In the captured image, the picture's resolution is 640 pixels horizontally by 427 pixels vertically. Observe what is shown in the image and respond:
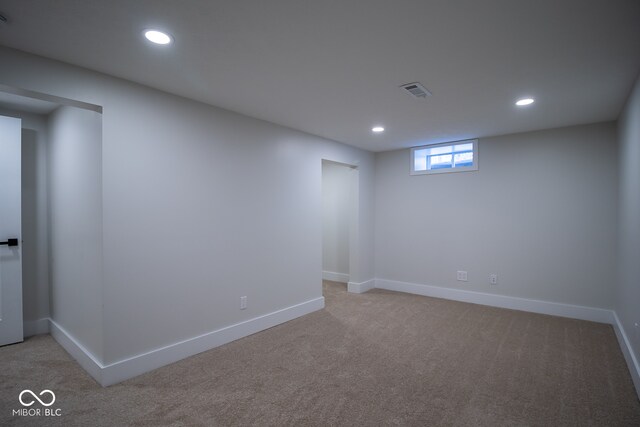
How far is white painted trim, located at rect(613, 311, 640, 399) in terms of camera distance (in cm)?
238

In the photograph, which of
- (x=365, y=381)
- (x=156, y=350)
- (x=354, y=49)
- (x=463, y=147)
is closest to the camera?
(x=354, y=49)

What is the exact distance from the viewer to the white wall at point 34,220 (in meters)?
3.50

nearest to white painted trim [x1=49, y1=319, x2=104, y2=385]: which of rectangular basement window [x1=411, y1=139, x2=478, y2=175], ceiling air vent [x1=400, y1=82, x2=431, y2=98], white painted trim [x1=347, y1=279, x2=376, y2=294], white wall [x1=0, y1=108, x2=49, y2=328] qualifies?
white wall [x1=0, y1=108, x2=49, y2=328]

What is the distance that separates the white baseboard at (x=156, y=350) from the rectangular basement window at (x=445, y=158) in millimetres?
3131

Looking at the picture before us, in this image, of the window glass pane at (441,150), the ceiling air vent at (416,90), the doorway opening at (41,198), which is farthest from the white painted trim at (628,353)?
the doorway opening at (41,198)

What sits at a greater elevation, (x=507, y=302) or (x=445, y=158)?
(x=445, y=158)

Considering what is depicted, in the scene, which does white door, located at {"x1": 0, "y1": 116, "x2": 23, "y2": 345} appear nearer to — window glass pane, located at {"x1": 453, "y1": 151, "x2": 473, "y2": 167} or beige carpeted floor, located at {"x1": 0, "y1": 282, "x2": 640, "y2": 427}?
beige carpeted floor, located at {"x1": 0, "y1": 282, "x2": 640, "y2": 427}

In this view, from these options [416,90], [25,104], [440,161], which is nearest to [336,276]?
[440,161]

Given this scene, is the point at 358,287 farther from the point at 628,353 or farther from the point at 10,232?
the point at 10,232

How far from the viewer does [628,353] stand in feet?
9.09

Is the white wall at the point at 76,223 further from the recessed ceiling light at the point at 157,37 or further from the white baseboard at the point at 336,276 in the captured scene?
the white baseboard at the point at 336,276

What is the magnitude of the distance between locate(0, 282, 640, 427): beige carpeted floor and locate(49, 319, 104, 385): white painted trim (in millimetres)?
62

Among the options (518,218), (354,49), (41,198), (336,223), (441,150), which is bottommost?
(336,223)

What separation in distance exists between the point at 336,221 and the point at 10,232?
4.55 meters
